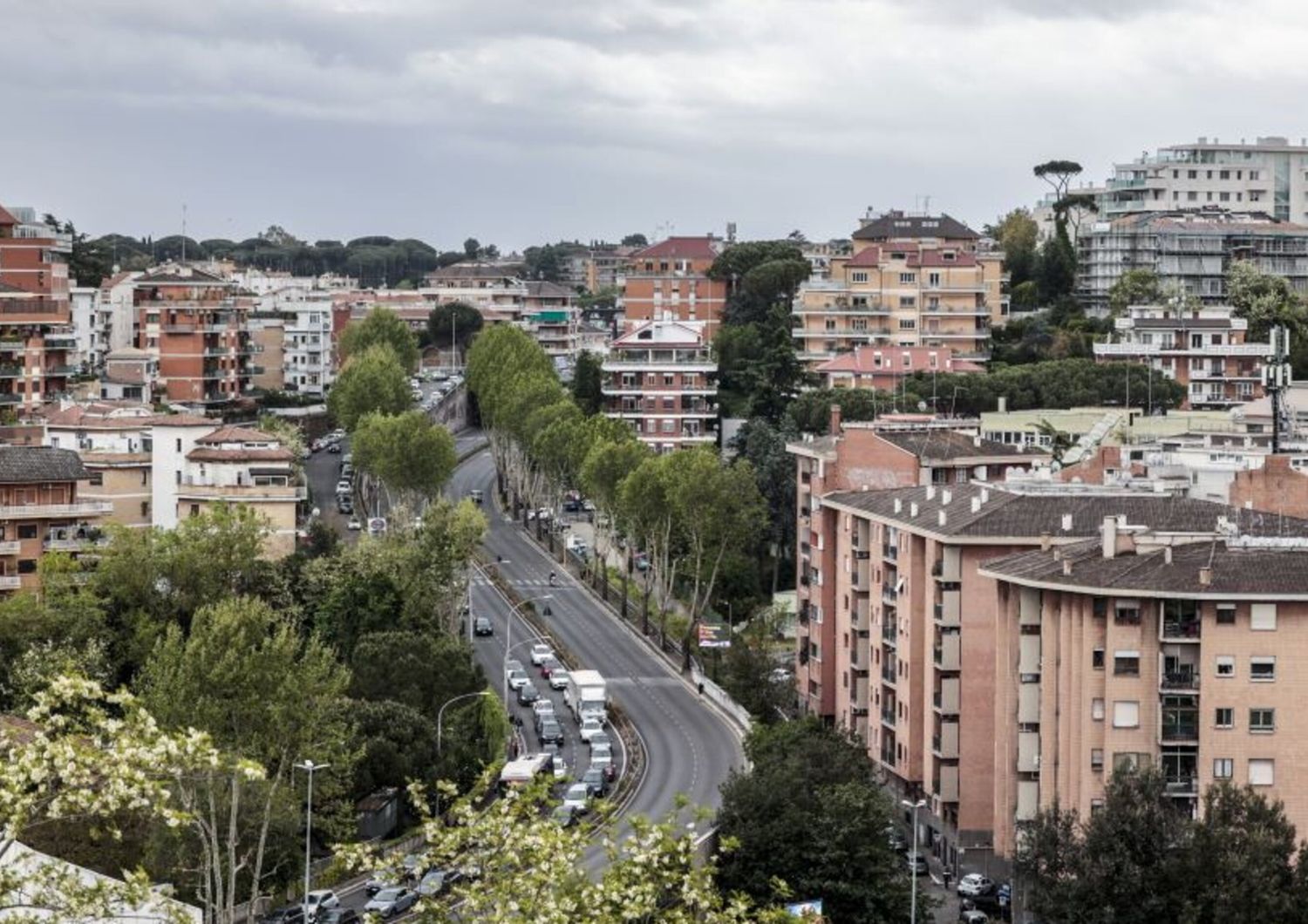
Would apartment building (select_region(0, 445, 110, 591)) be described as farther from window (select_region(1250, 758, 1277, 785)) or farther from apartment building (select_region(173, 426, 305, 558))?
window (select_region(1250, 758, 1277, 785))

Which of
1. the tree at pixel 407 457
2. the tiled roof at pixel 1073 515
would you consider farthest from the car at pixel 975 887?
the tree at pixel 407 457

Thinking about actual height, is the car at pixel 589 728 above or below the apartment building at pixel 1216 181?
below

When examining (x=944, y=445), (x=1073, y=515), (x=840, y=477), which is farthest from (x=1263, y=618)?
(x=944, y=445)

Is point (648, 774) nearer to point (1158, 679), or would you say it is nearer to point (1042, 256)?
point (1158, 679)

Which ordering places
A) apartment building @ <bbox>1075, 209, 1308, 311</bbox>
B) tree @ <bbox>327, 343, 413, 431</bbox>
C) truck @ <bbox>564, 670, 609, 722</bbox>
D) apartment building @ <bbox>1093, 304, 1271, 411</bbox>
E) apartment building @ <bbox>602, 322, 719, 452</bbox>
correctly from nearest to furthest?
truck @ <bbox>564, 670, 609, 722</bbox>
apartment building @ <bbox>1093, 304, 1271, 411</bbox>
tree @ <bbox>327, 343, 413, 431</bbox>
apartment building @ <bbox>602, 322, 719, 452</bbox>
apartment building @ <bbox>1075, 209, 1308, 311</bbox>

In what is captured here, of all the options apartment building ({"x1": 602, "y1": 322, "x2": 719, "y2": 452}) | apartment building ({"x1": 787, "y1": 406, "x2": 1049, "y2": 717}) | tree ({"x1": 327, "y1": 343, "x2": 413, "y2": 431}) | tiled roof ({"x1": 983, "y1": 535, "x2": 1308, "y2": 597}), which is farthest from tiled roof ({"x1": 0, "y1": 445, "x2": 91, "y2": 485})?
apartment building ({"x1": 602, "y1": 322, "x2": 719, "y2": 452})

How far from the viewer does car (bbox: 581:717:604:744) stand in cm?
8600

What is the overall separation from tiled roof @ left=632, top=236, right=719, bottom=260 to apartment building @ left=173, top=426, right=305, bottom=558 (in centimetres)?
7739

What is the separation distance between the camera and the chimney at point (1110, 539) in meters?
64.8

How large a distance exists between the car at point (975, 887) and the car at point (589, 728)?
18.3 metres

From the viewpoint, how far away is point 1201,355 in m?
137

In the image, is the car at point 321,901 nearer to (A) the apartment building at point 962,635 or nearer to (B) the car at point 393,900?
(B) the car at point 393,900

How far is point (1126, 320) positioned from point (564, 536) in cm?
3279

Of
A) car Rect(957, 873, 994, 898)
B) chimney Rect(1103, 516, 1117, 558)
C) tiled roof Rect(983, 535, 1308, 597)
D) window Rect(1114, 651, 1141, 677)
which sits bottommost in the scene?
car Rect(957, 873, 994, 898)
